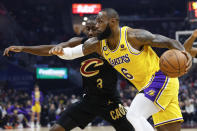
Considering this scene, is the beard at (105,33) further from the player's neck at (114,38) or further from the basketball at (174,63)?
the basketball at (174,63)

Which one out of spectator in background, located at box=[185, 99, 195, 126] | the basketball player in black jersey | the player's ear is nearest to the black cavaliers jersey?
the basketball player in black jersey

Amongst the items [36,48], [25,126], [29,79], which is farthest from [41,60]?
[36,48]

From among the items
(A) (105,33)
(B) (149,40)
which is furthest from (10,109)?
(B) (149,40)

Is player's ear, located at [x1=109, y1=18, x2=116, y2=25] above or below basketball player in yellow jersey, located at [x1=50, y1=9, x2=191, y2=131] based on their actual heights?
above

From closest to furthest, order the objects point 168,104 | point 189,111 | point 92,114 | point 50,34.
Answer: point 168,104 → point 92,114 → point 189,111 → point 50,34

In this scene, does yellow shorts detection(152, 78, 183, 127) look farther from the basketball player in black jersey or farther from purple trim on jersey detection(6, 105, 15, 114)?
purple trim on jersey detection(6, 105, 15, 114)

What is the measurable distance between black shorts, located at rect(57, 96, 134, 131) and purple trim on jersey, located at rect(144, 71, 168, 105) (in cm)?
63

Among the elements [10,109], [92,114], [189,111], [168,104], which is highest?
[168,104]

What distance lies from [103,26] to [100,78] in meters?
0.79

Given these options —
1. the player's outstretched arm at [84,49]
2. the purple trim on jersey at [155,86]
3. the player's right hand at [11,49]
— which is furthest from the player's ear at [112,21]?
the player's right hand at [11,49]

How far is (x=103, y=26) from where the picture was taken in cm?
374

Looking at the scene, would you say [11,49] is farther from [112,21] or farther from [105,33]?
[112,21]

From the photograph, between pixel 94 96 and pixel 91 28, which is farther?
pixel 91 28

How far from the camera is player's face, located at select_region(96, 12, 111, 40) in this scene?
374cm
